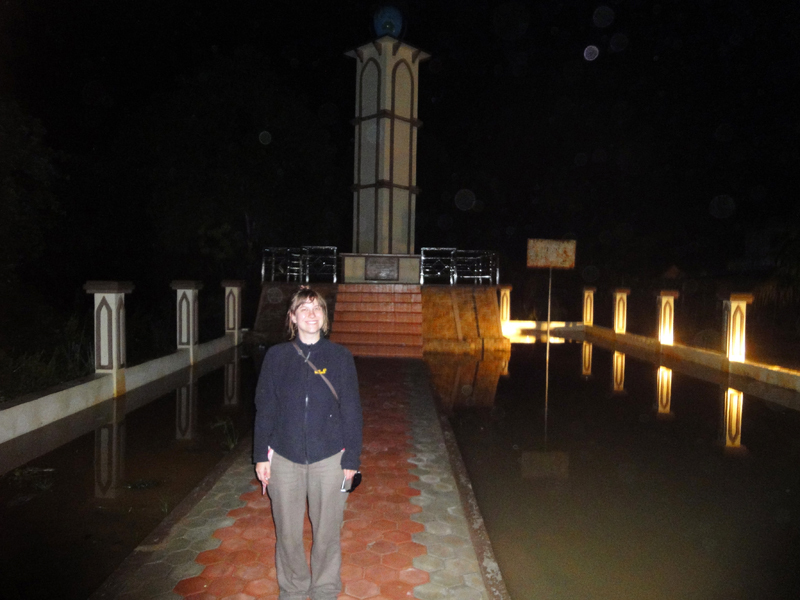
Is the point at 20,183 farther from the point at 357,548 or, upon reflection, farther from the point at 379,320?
the point at 357,548

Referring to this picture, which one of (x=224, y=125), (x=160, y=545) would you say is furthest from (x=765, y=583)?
(x=224, y=125)

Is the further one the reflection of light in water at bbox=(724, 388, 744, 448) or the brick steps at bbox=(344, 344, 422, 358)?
the brick steps at bbox=(344, 344, 422, 358)

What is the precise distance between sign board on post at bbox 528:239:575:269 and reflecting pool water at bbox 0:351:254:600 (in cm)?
869

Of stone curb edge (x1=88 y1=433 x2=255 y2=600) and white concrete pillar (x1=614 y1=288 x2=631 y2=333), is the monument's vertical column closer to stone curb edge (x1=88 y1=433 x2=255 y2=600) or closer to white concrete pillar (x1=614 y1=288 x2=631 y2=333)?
white concrete pillar (x1=614 y1=288 x2=631 y2=333)

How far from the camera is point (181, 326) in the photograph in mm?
10023

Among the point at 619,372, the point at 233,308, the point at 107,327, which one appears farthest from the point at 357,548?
the point at 233,308

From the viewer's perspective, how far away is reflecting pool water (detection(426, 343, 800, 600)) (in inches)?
129

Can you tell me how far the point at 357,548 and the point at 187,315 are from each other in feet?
25.1

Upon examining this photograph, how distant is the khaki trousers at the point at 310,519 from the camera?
8.71 ft

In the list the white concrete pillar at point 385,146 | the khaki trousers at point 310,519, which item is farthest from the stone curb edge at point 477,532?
the white concrete pillar at point 385,146

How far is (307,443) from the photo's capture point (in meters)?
2.62

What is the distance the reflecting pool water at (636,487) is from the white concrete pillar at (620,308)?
6.48m

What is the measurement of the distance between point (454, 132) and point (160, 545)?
24.5 m

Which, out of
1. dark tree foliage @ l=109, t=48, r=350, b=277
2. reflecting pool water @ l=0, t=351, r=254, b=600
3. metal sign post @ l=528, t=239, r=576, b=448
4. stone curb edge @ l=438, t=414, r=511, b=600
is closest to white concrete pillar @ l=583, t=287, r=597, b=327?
metal sign post @ l=528, t=239, r=576, b=448
